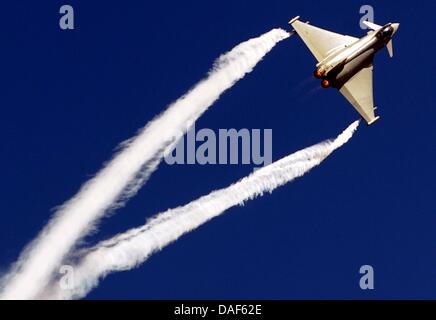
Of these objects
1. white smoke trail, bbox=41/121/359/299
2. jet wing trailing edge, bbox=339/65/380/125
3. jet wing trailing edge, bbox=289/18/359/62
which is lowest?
white smoke trail, bbox=41/121/359/299

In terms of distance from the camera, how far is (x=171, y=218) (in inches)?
2415

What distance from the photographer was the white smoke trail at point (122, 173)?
56.7 meters

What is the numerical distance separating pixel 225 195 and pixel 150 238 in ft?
20.4

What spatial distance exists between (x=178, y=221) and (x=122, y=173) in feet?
14.9

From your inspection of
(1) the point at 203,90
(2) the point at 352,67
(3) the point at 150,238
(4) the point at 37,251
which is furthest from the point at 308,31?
(4) the point at 37,251

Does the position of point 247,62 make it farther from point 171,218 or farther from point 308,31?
point 171,218

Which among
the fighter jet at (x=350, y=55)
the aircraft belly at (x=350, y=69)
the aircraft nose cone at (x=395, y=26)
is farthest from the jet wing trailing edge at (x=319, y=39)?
the aircraft nose cone at (x=395, y=26)

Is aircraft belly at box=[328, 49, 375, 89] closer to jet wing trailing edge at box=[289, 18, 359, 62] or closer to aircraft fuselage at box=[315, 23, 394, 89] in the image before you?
aircraft fuselage at box=[315, 23, 394, 89]

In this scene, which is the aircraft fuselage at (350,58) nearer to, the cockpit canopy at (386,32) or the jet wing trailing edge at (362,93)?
the cockpit canopy at (386,32)

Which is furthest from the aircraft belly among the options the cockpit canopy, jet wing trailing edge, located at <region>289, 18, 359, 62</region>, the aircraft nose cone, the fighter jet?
the aircraft nose cone

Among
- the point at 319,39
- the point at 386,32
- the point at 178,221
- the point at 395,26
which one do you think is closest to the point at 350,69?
the point at 319,39

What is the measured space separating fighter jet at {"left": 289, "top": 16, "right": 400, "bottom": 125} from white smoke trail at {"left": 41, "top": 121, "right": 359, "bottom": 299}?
2.03m

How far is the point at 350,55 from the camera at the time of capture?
65.4 m

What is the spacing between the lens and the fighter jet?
2564 inches
